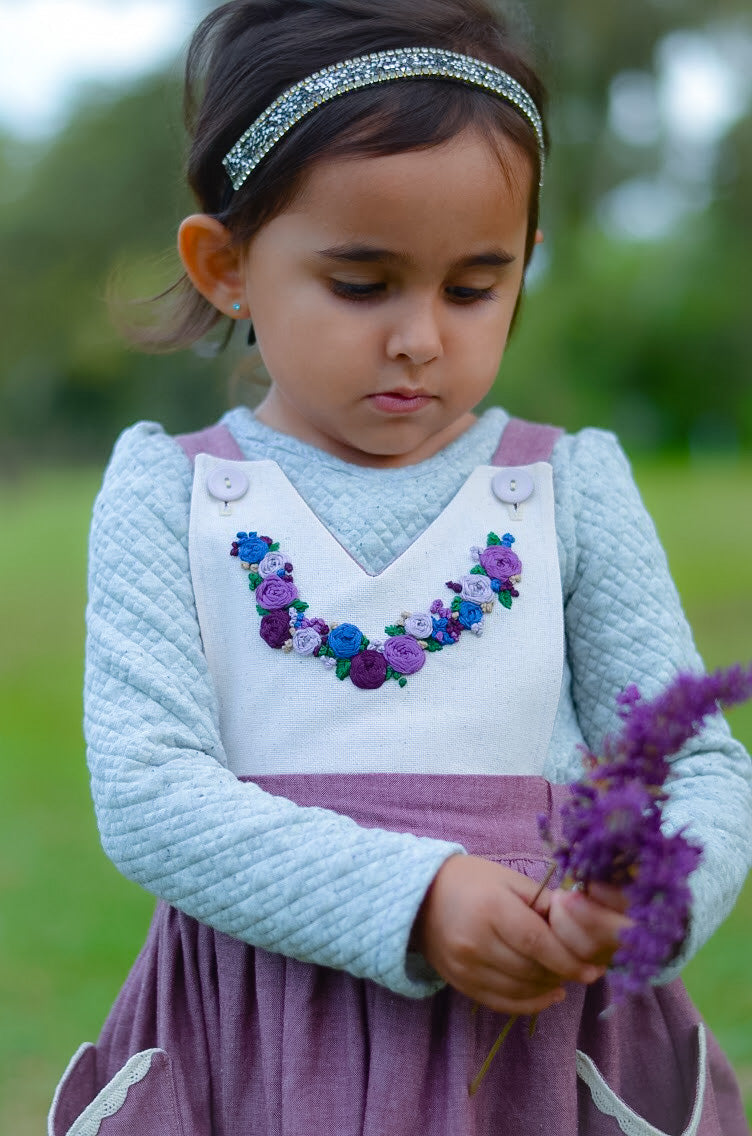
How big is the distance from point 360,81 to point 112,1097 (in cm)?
127

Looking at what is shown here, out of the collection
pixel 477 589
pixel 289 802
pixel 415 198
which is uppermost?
pixel 415 198

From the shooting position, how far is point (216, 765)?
1596 millimetres

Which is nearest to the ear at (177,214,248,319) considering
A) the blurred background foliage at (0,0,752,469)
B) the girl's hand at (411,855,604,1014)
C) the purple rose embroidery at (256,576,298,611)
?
the purple rose embroidery at (256,576,298,611)

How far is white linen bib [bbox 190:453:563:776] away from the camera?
65.0 inches

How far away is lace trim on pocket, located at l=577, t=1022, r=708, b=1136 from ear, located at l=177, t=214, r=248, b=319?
1.11 meters

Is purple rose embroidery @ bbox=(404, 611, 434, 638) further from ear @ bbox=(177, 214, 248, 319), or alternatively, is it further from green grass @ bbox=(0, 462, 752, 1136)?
green grass @ bbox=(0, 462, 752, 1136)

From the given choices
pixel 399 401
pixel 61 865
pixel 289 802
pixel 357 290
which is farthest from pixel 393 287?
pixel 61 865

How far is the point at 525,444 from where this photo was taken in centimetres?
188

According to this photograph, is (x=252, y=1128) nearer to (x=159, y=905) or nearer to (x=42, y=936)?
(x=159, y=905)

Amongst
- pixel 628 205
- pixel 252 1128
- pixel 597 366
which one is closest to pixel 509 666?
pixel 252 1128

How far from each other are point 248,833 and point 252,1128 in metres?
0.39

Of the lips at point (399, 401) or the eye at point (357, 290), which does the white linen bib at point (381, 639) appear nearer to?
the lips at point (399, 401)

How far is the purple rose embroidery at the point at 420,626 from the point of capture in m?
1.68

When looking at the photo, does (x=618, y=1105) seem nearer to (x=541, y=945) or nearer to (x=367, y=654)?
(x=541, y=945)
